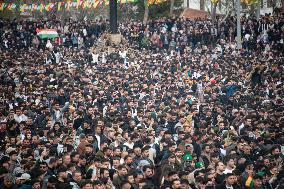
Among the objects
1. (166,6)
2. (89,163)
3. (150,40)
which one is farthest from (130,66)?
(166,6)

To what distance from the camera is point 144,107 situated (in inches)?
715

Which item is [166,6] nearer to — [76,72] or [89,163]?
[76,72]

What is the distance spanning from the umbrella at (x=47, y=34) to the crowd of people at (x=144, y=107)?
1.70 feet

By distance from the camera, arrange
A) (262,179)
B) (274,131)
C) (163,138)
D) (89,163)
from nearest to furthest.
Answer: (262,179), (89,163), (163,138), (274,131)

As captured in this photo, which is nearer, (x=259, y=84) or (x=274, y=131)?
(x=274, y=131)

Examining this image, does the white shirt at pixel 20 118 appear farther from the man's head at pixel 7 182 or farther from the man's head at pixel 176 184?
the man's head at pixel 176 184

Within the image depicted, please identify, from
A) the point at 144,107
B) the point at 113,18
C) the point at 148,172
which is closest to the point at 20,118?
the point at 144,107

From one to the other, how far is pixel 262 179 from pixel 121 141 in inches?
159

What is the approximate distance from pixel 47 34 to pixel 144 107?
18010mm

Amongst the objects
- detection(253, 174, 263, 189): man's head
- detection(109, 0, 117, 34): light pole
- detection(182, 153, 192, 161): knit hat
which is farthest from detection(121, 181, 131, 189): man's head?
detection(109, 0, 117, 34): light pole

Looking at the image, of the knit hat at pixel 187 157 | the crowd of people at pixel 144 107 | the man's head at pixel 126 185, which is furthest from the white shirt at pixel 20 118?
the man's head at pixel 126 185

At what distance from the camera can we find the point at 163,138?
13016mm

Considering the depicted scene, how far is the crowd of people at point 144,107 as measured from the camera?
33.9 feet

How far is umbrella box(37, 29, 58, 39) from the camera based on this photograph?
3443 cm
